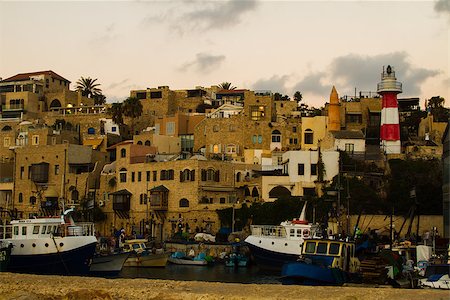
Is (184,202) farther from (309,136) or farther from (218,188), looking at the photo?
(309,136)

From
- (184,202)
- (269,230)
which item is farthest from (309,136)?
(269,230)

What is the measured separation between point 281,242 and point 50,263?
1398cm

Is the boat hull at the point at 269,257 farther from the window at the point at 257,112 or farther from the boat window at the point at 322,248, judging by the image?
the window at the point at 257,112

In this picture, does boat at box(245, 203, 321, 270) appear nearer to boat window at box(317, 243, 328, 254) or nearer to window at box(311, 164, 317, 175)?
boat window at box(317, 243, 328, 254)

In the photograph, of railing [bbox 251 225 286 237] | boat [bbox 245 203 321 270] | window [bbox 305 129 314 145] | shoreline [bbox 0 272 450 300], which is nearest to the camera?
shoreline [bbox 0 272 450 300]

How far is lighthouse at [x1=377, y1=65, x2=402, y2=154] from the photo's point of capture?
67.4m

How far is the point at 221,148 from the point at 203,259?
22.1 metres

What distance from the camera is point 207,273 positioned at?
153 feet

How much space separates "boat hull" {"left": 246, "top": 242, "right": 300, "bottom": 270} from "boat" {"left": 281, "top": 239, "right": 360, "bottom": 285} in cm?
950

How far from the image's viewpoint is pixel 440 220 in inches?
2147

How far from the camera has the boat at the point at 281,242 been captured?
1823 inches

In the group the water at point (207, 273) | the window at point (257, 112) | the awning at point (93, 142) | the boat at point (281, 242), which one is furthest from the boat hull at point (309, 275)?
the awning at point (93, 142)

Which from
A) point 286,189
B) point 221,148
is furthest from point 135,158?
point 286,189

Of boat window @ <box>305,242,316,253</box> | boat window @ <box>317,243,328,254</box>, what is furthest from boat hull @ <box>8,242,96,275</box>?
boat window @ <box>317,243,328,254</box>
